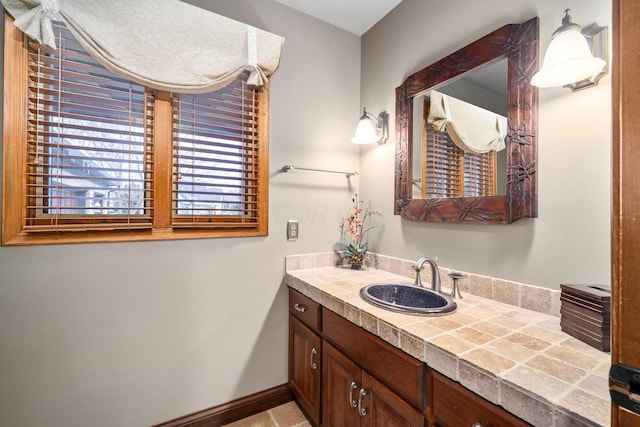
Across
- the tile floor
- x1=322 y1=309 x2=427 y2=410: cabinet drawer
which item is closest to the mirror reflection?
x1=322 y1=309 x2=427 y2=410: cabinet drawer

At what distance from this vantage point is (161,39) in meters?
1.44

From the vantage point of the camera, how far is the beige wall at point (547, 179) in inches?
39.4

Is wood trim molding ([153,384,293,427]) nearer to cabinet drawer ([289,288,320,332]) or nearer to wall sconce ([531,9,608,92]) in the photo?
cabinet drawer ([289,288,320,332])

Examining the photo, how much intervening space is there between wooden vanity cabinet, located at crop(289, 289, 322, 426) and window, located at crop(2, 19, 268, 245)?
0.59 metres

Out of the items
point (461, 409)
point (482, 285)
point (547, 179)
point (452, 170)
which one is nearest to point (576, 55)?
point (547, 179)

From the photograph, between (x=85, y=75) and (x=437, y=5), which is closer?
(x=85, y=75)

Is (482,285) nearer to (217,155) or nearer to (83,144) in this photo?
(217,155)

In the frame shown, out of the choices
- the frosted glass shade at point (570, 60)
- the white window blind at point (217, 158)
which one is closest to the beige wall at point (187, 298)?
the white window blind at point (217, 158)

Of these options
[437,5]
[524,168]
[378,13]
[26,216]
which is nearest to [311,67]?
[378,13]

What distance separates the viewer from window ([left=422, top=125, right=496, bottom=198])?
1343 mm

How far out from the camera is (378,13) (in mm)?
1929

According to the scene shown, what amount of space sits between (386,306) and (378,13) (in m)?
1.96

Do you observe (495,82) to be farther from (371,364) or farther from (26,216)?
(26,216)

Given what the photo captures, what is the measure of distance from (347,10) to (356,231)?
1.56 m
